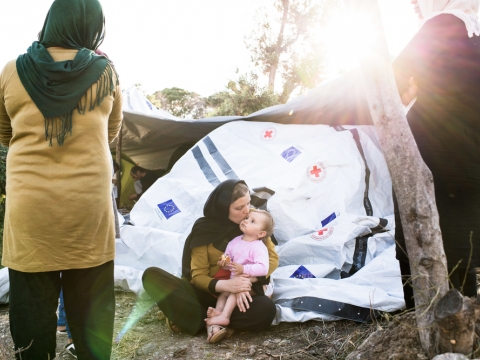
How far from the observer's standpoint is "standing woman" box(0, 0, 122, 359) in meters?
1.28

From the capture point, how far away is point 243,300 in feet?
6.86

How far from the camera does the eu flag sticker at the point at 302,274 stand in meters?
2.65

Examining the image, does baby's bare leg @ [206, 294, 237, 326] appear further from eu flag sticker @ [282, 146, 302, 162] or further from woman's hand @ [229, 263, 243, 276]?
eu flag sticker @ [282, 146, 302, 162]

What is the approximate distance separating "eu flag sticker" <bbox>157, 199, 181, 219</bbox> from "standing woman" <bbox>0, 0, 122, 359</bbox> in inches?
84.7

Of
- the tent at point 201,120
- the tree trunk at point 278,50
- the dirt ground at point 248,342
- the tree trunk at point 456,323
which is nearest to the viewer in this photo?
the tree trunk at point 456,323

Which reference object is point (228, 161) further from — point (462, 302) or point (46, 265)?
point (462, 302)

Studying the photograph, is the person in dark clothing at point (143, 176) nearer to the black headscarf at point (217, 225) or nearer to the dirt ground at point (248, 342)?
the dirt ground at point (248, 342)

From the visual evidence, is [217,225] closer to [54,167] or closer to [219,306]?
[219,306]

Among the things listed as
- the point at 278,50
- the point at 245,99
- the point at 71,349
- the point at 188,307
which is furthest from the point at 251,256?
the point at 278,50

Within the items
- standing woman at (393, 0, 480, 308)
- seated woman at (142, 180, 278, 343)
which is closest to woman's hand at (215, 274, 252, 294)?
seated woman at (142, 180, 278, 343)

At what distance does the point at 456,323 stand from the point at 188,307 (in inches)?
53.7

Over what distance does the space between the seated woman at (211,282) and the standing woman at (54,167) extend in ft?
2.65

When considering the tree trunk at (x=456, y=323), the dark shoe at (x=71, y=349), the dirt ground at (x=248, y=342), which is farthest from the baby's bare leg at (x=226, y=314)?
the tree trunk at (x=456, y=323)

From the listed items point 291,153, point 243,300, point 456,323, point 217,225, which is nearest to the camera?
point 456,323
